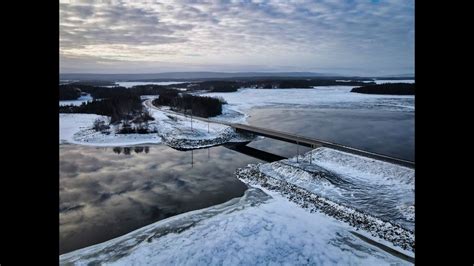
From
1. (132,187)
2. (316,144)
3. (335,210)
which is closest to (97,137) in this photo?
(132,187)

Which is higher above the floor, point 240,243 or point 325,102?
point 325,102

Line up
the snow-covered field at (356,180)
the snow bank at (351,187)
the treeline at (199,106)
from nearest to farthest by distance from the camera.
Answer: the snow bank at (351,187), the snow-covered field at (356,180), the treeline at (199,106)

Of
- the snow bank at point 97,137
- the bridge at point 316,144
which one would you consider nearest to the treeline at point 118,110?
the snow bank at point 97,137

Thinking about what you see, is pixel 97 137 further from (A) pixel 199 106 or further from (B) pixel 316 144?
(A) pixel 199 106

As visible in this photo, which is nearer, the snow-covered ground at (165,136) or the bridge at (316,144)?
the bridge at (316,144)

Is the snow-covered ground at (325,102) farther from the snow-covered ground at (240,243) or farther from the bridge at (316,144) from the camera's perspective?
the snow-covered ground at (240,243)

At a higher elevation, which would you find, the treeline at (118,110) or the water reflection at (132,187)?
the treeline at (118,110)
